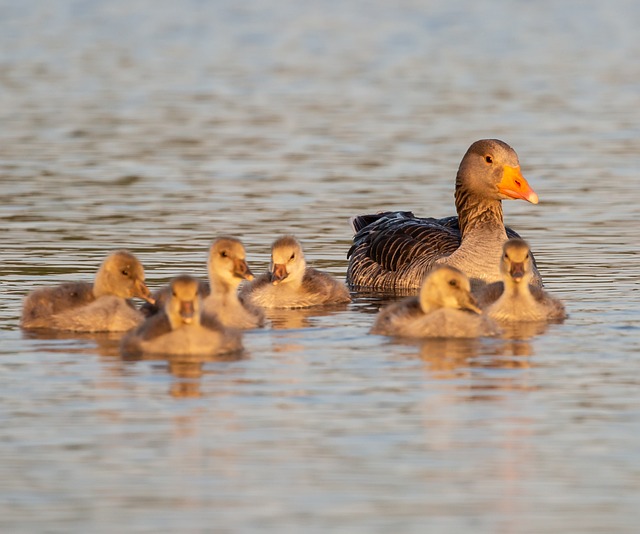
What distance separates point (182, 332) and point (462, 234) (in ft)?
17.6

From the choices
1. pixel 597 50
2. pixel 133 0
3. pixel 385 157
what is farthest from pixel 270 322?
pixel 133 0

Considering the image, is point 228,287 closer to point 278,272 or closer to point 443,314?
A: point 278,272

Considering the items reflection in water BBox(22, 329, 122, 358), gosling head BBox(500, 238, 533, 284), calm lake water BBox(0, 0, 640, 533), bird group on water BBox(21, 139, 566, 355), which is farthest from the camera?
gosling head BBox(500, 238, 533, 284)

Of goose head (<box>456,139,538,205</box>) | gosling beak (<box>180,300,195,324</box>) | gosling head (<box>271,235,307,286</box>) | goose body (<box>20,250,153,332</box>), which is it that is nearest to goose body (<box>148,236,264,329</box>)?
goose body (<box>20,250,153,332</box>)

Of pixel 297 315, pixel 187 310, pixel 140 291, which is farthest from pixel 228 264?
pixel 187 310

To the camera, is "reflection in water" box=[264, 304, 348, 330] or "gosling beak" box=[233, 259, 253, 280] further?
"reflection in water" box=[264, 304, 348, 330]

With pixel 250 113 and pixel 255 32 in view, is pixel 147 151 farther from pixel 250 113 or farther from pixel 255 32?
pixel 255 32

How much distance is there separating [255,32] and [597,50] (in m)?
11.1

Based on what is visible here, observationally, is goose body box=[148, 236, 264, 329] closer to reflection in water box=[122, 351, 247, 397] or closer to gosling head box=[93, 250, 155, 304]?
gosling head box=[93, 250, 155, 304]

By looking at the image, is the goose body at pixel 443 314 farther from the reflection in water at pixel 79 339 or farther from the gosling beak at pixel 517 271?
the reflection in water at pixel 79 339

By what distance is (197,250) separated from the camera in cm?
1862

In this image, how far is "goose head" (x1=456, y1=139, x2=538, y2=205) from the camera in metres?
17.0

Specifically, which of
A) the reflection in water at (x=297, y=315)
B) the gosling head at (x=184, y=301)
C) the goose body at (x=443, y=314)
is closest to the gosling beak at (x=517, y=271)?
the goose body at (x=443, y=314)

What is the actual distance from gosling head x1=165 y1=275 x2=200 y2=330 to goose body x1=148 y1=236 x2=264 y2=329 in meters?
1.62
